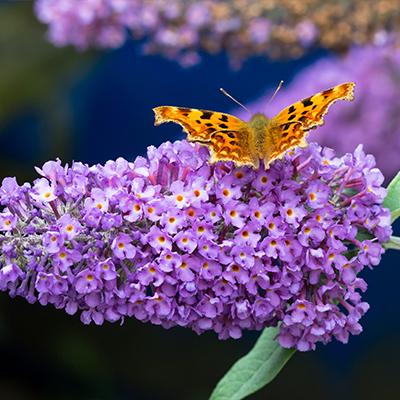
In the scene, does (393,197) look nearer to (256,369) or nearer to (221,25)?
(256,369)

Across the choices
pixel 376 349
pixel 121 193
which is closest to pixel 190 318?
pixel 121 193

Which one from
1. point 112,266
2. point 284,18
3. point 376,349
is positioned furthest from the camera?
point 376,349

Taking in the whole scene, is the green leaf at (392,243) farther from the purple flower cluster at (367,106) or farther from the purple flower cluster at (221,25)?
the purple flower cluster at (367,106)

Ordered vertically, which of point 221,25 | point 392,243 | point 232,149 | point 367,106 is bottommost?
point 392,243

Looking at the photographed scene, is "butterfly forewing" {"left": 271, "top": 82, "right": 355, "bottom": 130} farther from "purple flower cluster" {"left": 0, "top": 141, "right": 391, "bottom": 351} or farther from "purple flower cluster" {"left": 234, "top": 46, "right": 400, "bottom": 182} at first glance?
"purple flower cluster" {"left": 234, "top": 46, "right": 400, "bottom": 182}

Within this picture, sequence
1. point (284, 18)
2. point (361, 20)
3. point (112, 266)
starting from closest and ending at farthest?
point (112, 266) < point (361, 20) < point (284, 18)

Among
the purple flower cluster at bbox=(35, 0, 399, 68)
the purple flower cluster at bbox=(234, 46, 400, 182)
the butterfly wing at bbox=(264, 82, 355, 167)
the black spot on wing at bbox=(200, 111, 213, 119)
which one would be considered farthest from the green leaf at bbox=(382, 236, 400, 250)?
the purple flower cluster at bbox=(234, 46, 400, 182)

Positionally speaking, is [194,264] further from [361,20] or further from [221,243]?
[361,20]

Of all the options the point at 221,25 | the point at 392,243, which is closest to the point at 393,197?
the point at 392,243
